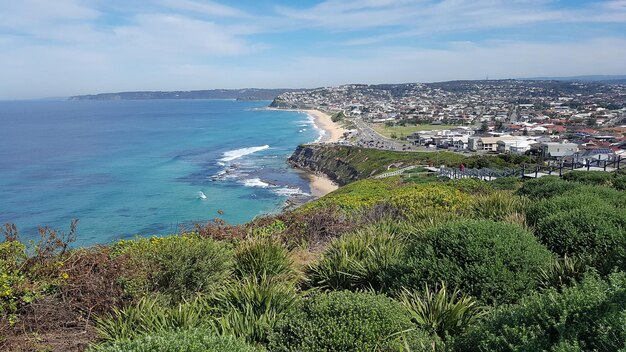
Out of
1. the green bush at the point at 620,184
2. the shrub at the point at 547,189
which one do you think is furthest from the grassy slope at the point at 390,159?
the shrub at the point at 547,189

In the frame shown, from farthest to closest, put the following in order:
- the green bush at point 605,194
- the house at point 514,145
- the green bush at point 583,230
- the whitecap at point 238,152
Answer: the whitecap at point 238,152, the house at point 514,145, the green bush at point 605,194, the green bush at point 583,230

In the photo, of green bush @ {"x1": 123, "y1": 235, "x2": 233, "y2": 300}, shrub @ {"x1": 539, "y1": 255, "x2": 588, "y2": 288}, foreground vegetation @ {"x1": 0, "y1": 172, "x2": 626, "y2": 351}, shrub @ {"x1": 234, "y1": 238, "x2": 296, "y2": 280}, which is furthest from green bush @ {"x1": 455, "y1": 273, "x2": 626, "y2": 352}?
green bush @ {"x1": 123, "y1": 235, "x2": 233, "y2": 300}

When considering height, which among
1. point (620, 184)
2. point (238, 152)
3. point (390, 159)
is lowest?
point (238, 152)

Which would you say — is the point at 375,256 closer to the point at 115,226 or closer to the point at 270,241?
the point at 270,241

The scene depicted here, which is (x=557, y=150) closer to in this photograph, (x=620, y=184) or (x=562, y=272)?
(x=620, y=184)

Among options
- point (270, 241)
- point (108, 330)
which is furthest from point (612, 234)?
point (108, 330)

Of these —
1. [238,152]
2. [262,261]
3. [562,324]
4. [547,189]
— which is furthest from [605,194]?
[238,152]

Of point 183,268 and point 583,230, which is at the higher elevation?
point 583,230

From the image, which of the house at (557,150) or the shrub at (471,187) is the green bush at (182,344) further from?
the house at (557,150)
